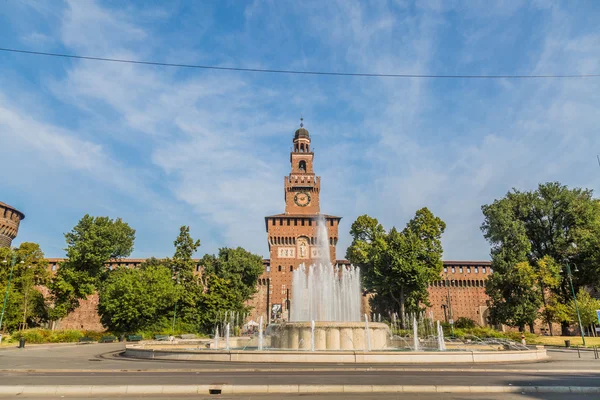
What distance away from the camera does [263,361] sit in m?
13.4

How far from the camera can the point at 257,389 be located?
820 centimetres

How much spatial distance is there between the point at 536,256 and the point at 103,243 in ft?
131

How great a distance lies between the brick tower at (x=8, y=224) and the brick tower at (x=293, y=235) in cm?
3408

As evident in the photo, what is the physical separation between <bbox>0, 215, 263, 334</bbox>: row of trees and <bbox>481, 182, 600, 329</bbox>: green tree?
2372cm

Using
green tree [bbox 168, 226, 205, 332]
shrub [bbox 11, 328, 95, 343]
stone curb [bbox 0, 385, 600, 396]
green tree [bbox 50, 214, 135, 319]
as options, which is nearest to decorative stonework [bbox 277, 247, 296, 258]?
green tree [bbox 168, 226, 205, 332]

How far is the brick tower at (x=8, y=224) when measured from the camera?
169ft

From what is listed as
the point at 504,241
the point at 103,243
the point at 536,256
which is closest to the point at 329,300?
the point at 504,241

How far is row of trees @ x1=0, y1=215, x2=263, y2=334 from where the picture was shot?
34062 mm

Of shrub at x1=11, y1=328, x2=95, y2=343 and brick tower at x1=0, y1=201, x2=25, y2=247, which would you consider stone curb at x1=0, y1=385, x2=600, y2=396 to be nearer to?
shrub at x1=11, y1=328, x2=95, y2=343

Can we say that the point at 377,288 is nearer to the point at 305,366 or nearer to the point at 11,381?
the point at 305,366

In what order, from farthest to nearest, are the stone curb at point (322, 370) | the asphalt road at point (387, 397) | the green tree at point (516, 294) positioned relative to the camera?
the green tree at point (516, 294) → the stone curb at point (322, 370) → the asphalt road at point (387, 397)

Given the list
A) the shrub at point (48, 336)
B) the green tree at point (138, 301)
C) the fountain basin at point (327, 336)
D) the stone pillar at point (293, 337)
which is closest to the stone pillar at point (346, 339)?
the fountain basin at point (327, 336)

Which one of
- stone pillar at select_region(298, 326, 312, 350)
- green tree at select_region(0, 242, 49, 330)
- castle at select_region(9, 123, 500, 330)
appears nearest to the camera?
stone pillar at select_region(298, 326, 312, 350)

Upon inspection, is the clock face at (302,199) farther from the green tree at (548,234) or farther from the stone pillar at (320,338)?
the stone pillar at (320,338)
